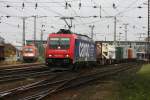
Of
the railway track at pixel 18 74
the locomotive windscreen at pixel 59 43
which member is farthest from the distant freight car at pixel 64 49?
the railway track at pixel 18 74

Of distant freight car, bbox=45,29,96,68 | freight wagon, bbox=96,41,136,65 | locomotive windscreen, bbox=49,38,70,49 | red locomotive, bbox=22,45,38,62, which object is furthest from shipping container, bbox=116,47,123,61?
locomotive windscreen, bbox=49,38,70,49

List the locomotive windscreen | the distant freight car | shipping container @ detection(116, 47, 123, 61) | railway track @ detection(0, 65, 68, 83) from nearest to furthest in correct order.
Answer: railway track @ detection(0, 65, 68, 83) < the distant freight car < the locomotive windscreen < shipping container @ detection(116, 47, 123, 61)

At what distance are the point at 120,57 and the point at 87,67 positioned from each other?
32780 millimetres

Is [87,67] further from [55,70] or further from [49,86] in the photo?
[49,86]

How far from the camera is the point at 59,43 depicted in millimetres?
31828

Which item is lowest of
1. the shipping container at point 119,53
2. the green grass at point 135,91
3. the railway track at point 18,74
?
the railway track at point 18,74

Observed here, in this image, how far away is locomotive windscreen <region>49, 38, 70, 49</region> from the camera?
31.5 metres

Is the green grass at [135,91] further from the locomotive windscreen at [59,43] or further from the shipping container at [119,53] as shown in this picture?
the shipping container at [119,53]

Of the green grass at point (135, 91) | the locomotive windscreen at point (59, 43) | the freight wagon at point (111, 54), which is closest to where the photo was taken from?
the green grass at point (135, 91)

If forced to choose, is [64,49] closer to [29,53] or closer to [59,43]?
[59,43]

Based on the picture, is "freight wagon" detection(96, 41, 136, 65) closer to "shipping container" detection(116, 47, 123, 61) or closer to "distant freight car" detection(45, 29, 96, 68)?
"shipping container" detection(116, 47, 123, 61)

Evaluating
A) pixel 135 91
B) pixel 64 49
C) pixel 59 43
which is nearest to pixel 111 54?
pixel 59 43

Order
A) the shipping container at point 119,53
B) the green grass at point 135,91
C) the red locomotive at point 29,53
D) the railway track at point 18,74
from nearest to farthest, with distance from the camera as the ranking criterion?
1. the green grass at point 135,91
2. the railway track at point 18,74
3. the red locomotive at point 29,53
4. the shipping container at point 119,53

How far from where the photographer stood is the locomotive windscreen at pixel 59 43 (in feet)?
103
